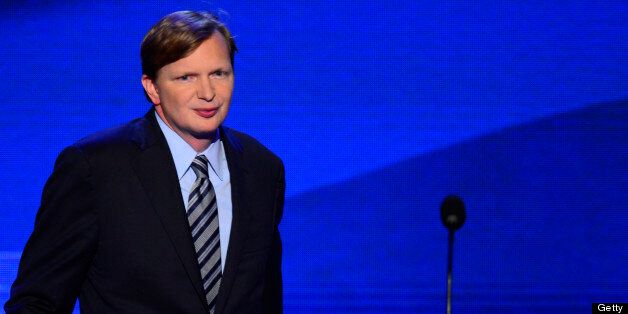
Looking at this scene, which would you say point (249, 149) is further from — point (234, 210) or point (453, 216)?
point (453, 216)

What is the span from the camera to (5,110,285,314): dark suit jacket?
1.76 m

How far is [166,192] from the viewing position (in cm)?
184

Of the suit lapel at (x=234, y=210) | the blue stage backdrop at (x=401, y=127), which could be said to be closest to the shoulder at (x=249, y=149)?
the suit lapel at (x=234, y=210)

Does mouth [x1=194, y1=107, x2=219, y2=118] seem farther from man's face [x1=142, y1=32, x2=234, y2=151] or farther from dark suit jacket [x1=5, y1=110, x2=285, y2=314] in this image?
dark suit jacket [x1=5, y1=110, x2=285, y2=314]

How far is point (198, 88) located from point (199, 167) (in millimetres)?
170

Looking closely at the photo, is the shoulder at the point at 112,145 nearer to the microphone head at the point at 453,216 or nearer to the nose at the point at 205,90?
the nose at the point at 205,90

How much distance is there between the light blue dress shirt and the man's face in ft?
0.11

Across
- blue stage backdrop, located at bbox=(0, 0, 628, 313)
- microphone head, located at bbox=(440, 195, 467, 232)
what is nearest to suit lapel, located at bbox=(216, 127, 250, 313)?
microphone head, located at bbox=(440, 195, 467, 232)

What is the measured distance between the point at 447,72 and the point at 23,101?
175 cm

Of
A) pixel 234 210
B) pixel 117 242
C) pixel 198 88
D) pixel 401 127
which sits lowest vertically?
pixel 117 242

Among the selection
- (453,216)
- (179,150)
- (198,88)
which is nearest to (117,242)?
(179,150)

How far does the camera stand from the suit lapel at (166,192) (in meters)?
1.81

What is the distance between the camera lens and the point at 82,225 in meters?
1.76

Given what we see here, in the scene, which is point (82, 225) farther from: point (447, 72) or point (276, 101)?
point (447, 72)
